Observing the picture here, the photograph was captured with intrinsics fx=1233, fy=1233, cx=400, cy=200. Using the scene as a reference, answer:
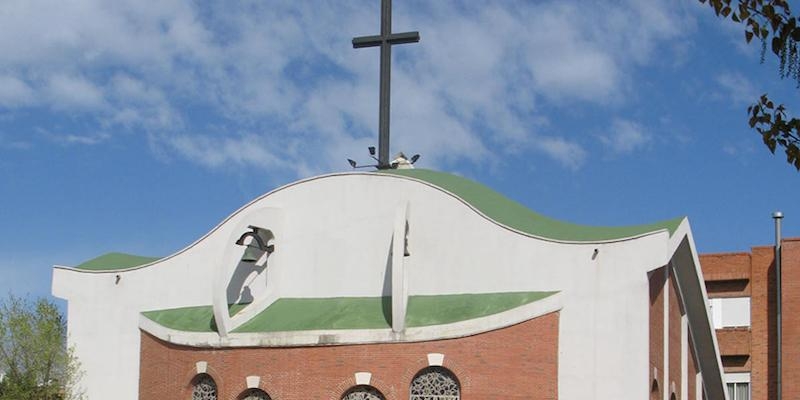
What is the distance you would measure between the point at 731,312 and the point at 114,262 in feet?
89.0

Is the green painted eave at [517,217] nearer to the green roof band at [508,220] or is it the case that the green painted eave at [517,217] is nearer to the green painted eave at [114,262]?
the green roof band at [508,220]

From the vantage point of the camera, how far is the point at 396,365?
27.8 metres

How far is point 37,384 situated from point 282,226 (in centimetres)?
903

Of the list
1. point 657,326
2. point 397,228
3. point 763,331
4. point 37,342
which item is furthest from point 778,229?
point 37,342

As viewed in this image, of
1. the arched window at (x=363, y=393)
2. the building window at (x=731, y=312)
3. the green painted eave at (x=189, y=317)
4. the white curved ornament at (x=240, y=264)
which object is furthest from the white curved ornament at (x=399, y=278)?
the building window at (x=731, y=312)

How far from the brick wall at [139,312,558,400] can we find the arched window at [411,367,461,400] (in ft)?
0.68

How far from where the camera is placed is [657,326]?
1147 inches

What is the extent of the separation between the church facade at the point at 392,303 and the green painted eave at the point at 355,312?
0.18ft

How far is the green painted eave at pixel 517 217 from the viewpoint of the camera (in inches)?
1132

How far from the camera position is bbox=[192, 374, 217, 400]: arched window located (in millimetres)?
29594

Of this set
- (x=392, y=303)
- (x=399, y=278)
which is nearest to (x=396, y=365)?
(x=392, y=303)

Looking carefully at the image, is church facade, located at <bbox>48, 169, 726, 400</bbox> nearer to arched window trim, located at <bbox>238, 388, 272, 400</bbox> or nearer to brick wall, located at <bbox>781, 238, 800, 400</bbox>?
arched window trim, located at <bbox>238, 388, 272, 400</bbox>

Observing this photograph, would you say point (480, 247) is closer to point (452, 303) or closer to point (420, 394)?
point (452, 303)

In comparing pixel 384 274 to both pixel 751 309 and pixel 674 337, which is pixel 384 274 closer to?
pixel 674 337
